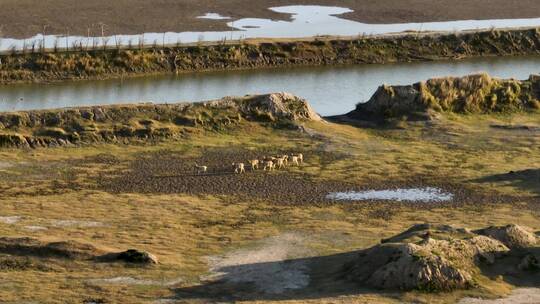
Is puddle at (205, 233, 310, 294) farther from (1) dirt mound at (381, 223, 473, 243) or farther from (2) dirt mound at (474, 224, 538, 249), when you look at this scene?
(2) dirt mound at (474, 224, 538, 249)

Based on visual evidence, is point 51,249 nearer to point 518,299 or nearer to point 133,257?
point 133,257

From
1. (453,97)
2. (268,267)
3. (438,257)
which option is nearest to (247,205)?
(268,267)

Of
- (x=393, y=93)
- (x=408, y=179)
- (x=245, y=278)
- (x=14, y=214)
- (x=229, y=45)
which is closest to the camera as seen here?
(x=245, y=278)

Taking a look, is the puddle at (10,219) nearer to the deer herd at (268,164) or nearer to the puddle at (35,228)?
the puddle at (35,228)

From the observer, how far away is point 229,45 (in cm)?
6625

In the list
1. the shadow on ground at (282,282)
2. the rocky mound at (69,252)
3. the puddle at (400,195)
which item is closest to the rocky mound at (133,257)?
the rocky mound at (69,252)

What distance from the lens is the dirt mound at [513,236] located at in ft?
103

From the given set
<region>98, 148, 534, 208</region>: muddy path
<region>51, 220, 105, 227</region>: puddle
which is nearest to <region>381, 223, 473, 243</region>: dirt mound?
<region>98, 148, 534, 208</region>: muddy path

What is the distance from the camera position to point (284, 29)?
74562mm

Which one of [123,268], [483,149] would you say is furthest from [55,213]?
[483,149]

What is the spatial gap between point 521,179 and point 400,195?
15.4 ft

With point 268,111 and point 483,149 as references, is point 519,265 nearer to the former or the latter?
point 483,149

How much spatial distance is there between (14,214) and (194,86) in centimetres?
2500

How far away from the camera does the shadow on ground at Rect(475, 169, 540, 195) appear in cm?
4153
